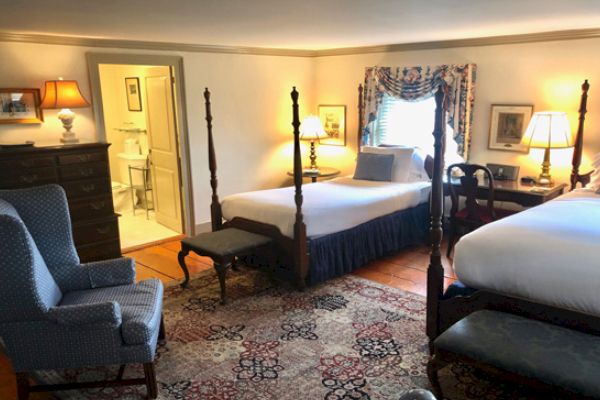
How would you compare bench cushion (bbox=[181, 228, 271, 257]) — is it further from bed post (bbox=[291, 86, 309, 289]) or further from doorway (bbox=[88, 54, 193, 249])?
doorway (bbox=[88, 54, 193, 249])

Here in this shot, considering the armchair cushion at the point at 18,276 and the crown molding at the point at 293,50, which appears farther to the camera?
the crown molding at the point at 293,50

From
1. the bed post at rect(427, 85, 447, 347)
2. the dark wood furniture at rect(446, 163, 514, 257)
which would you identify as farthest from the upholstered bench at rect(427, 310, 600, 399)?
the dark wood furniture at rect(446, 163, 514, 257)

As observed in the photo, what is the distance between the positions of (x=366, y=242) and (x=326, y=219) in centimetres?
63

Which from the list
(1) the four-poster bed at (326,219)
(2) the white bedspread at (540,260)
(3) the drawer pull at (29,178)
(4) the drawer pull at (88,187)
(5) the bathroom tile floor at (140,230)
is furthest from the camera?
(5) the bathroom tile floor at (140,230)

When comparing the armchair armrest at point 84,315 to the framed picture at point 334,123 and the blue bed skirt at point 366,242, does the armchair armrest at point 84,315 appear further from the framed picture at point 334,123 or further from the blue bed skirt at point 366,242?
the framed picture at point 334,123

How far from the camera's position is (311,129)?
19.9ft

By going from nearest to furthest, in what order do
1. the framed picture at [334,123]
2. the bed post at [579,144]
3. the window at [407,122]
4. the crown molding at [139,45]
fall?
the crown molding at [139,45], the bed post at [579,144], the window at [407,122], the framed picture at [334,123]

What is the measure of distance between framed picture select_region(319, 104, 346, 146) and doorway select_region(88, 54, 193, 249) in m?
2.05

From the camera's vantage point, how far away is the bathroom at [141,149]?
551cm

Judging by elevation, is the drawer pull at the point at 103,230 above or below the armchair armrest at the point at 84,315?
below

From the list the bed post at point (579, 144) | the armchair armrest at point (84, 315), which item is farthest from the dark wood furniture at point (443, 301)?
the bed post at point (579, 144)

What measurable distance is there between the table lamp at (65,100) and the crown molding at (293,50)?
0.40 meters

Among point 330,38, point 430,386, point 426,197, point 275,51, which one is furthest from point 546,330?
point 275,51

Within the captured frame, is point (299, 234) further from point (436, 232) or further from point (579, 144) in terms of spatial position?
point (579, 144)
